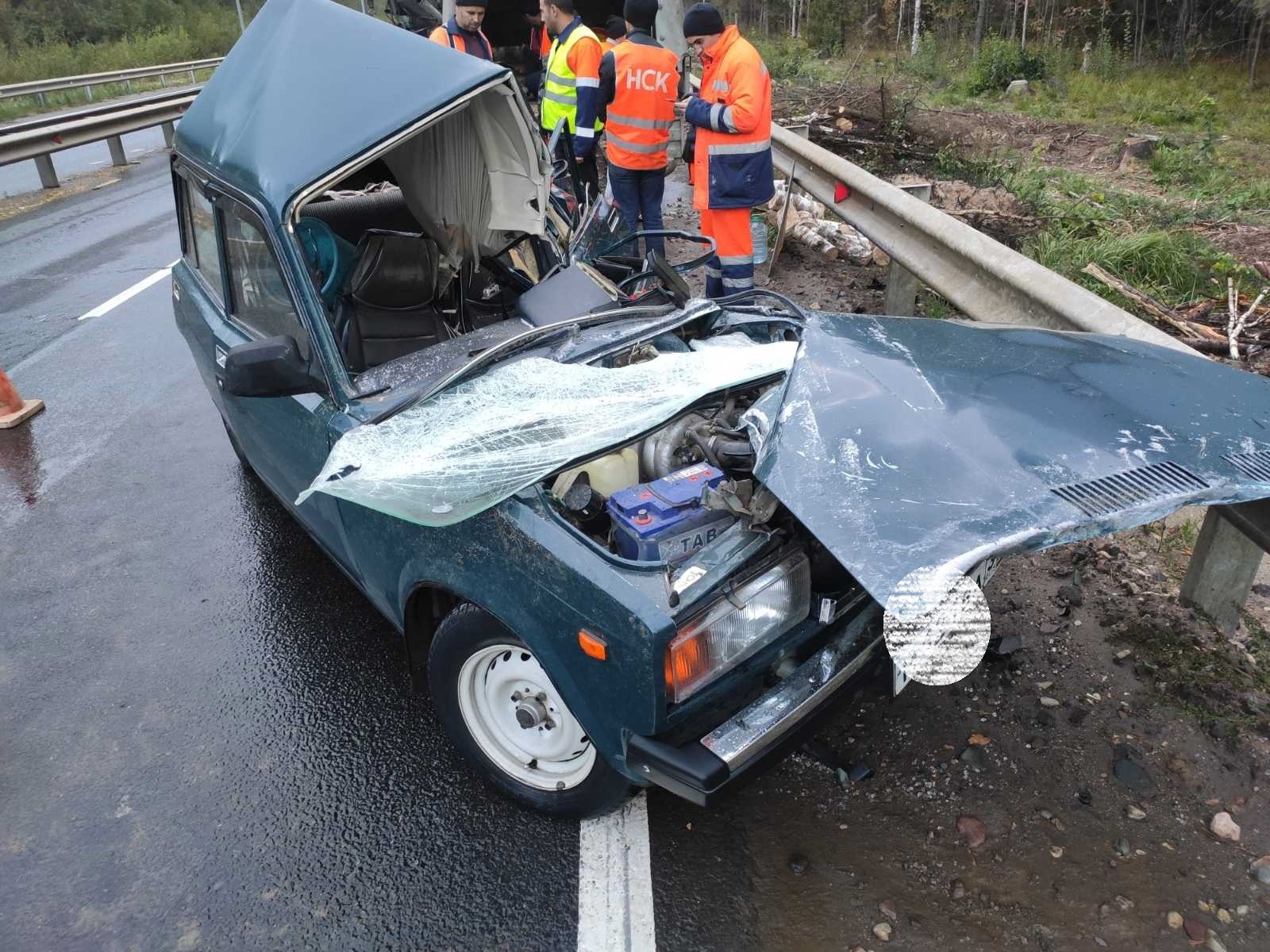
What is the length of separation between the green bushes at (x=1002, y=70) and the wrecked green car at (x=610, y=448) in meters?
15.3

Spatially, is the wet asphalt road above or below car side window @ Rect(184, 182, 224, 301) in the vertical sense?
below

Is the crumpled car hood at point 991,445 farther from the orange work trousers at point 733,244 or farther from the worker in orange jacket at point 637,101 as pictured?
the worker in orange jacket at point 637,101

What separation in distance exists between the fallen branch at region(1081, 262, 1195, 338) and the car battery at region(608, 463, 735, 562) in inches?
139

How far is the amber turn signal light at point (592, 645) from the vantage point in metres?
2.12

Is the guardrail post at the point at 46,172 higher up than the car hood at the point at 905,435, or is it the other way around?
the car hood at the point at 905,435

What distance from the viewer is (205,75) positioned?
28250 mm

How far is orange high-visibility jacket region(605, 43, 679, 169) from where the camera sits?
21.8 ft

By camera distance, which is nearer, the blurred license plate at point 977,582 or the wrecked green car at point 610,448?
the wrecked green car at point 610,448

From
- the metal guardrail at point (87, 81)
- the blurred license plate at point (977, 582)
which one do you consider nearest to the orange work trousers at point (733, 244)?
the blurred license plate at point (977, 582)

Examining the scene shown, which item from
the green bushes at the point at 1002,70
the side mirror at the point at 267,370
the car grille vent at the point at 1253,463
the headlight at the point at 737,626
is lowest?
the green bushes at the point at 1002,70

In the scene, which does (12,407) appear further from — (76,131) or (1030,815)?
(76,131)

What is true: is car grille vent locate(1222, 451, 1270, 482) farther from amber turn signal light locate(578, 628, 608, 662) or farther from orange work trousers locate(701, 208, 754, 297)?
orange work trousers locate(701, 208, 754, 297)

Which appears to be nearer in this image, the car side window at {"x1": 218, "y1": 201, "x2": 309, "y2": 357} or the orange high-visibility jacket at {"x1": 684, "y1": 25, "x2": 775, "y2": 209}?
the car side window at {"x1": 218, "y1": 201, "x2": 309, "y2": 357}

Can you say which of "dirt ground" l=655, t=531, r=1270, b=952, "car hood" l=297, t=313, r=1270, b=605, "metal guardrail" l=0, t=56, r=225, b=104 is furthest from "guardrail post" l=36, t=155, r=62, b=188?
"dirt ground" l=655, t=531, r=1270, b=952
